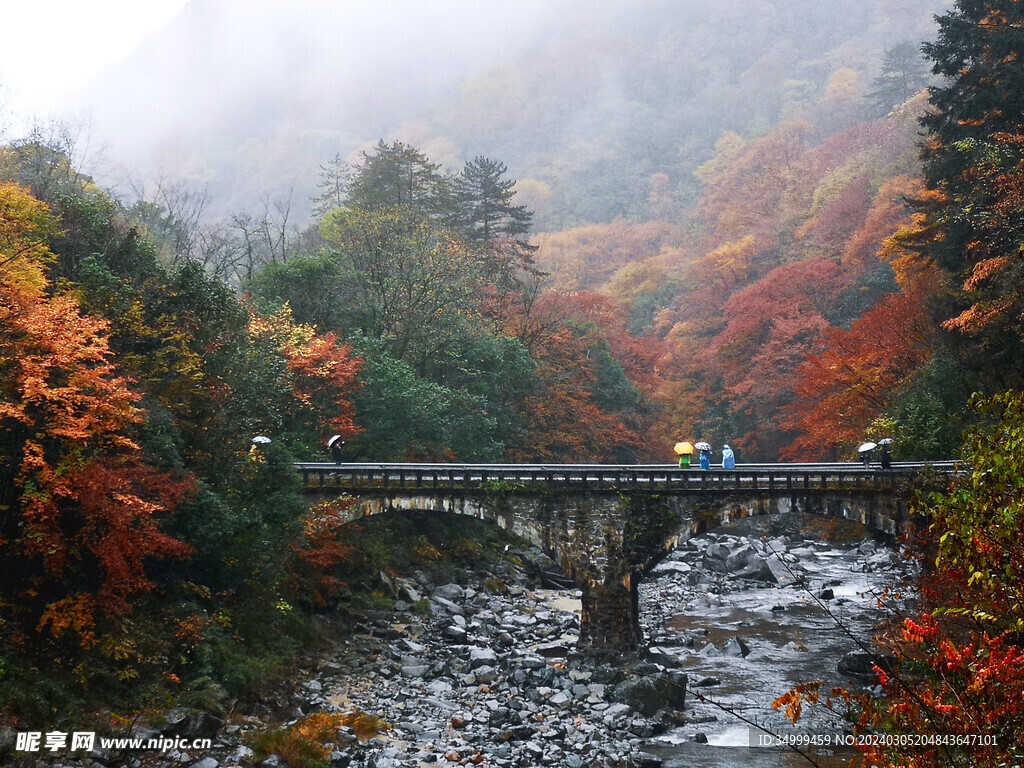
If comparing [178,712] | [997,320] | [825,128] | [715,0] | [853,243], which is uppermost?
[715,0]

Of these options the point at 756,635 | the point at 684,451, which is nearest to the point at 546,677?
the point at 684,451

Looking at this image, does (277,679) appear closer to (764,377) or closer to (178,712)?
(178,712)

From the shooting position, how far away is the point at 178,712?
16891mm

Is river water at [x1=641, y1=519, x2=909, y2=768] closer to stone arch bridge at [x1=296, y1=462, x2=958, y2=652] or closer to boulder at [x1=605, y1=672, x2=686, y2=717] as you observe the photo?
boulder at [x1=605, y1=672, x2=686, y2=717]

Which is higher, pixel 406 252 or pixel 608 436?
pixel 406 252

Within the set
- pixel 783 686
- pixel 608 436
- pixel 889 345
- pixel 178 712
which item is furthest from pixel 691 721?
pixel 608 436

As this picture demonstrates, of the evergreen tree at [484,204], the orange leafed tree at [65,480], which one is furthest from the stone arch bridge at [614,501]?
the evergreen tree at [484,204]

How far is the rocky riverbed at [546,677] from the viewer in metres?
17.9

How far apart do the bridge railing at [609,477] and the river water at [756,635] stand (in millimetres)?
2709

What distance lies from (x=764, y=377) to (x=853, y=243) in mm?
10874

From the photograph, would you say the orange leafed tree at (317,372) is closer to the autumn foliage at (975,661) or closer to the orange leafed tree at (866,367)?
the orange leafed tree at (866,367)

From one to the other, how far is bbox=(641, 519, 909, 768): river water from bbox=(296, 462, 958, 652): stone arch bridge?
6.55 feet

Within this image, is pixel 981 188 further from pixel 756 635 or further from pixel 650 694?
pixel 650 694

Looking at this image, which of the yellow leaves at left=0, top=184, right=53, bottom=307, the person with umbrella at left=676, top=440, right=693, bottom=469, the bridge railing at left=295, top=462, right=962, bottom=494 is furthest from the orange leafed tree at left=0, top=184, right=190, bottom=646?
the person with umbrella at left=676, top=440, right=693, bottom=469
